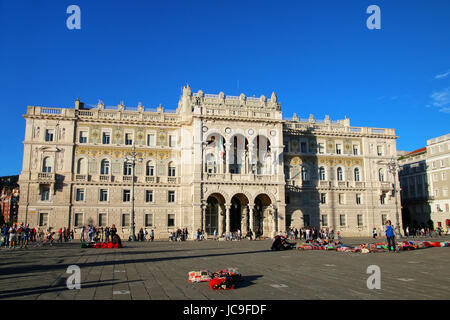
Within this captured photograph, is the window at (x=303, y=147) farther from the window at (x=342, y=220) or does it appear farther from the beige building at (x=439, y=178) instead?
the beige building at (x=439, y=178)

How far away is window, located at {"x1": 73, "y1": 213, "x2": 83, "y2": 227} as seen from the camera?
44469 mm

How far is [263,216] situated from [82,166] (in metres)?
23.8

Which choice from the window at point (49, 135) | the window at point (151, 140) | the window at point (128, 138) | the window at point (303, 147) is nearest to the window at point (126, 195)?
the window at point (128, 138)

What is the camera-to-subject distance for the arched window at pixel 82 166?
1807 inches

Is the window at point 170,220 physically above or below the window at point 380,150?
below

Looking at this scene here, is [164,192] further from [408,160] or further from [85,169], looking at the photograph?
[408,160]

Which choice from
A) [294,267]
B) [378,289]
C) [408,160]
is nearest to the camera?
[378,289]

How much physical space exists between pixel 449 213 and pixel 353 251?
41001mm

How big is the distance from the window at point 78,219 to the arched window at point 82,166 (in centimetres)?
528

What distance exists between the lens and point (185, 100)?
50750mm

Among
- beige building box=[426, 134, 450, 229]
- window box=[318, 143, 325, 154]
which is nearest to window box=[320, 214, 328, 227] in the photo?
window box=[318, 143, 325, 154]

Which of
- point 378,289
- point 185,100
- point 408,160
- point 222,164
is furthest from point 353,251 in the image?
point 408,160

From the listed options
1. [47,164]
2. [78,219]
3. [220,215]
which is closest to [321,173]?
[220,215]

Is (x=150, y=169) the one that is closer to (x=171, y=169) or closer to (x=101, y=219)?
(x=171, y=169)
